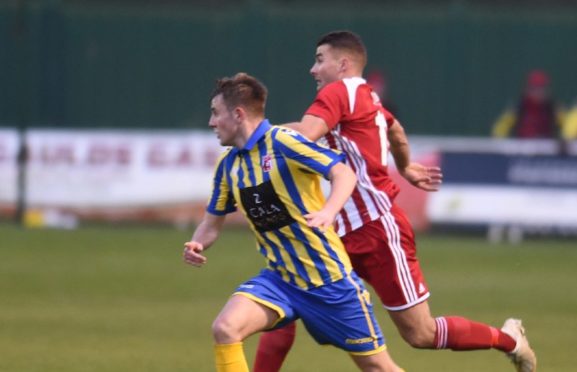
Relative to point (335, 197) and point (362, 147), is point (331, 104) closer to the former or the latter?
point (362, 147)

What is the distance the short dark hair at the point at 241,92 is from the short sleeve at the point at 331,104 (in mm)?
598

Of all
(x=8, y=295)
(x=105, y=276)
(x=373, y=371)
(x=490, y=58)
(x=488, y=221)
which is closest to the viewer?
(x=373, y=371)

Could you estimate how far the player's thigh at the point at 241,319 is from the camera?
680cm

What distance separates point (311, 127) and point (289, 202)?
65cm

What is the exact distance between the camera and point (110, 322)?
11344mm

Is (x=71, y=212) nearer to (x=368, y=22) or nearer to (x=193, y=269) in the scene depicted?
(x=193, y=269)

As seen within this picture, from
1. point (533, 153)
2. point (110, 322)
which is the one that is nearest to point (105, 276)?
point (110, 322)

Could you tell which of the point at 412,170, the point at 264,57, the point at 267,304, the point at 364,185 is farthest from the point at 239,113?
the point at 264,57

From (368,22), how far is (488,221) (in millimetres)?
5433

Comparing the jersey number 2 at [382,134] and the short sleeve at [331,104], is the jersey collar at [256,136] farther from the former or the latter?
the jersey number 2 at [382,134]

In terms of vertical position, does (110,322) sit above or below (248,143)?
below

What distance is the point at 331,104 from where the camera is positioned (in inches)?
304

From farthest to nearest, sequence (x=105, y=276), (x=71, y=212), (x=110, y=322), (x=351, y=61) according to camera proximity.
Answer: (x=71, y=212), (x=105, y=276), (x=110, y=322), (x=351, y=61)

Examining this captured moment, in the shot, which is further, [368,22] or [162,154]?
[368,22]
